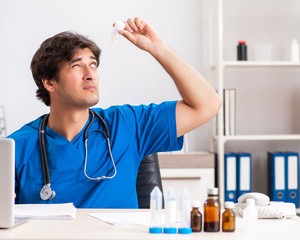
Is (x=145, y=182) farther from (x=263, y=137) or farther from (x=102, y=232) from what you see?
(x=263, y=137)

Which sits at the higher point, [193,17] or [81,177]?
[193,17]

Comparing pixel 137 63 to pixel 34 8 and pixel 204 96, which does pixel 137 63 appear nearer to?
pixel 34 8

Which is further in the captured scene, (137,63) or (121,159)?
(137,63)

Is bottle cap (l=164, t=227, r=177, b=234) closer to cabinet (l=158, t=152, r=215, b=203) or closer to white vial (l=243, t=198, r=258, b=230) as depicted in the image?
white vial (l=243, t=198, r=258, b=230)

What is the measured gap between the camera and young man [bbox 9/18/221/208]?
230cm

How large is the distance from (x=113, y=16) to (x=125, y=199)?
2018 millimetres

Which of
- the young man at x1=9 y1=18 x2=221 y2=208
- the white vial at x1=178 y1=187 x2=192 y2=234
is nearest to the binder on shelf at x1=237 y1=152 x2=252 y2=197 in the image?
the young man at x1=9 y1=18 x2=221 y2=208

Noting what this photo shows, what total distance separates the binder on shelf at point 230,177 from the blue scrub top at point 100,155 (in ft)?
4.77

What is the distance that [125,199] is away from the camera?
2328 millimetres

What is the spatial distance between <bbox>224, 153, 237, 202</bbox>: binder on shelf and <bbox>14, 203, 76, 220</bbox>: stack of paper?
2.04 meters

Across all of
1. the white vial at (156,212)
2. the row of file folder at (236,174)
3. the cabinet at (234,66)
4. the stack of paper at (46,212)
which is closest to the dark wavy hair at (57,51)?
the stack of paper at (46,212)

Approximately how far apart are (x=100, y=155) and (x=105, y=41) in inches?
73.5

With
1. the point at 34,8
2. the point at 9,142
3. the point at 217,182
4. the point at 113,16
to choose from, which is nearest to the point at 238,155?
the point at 217,182

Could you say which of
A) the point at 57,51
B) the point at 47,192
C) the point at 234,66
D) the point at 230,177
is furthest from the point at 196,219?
the point at 234,66
